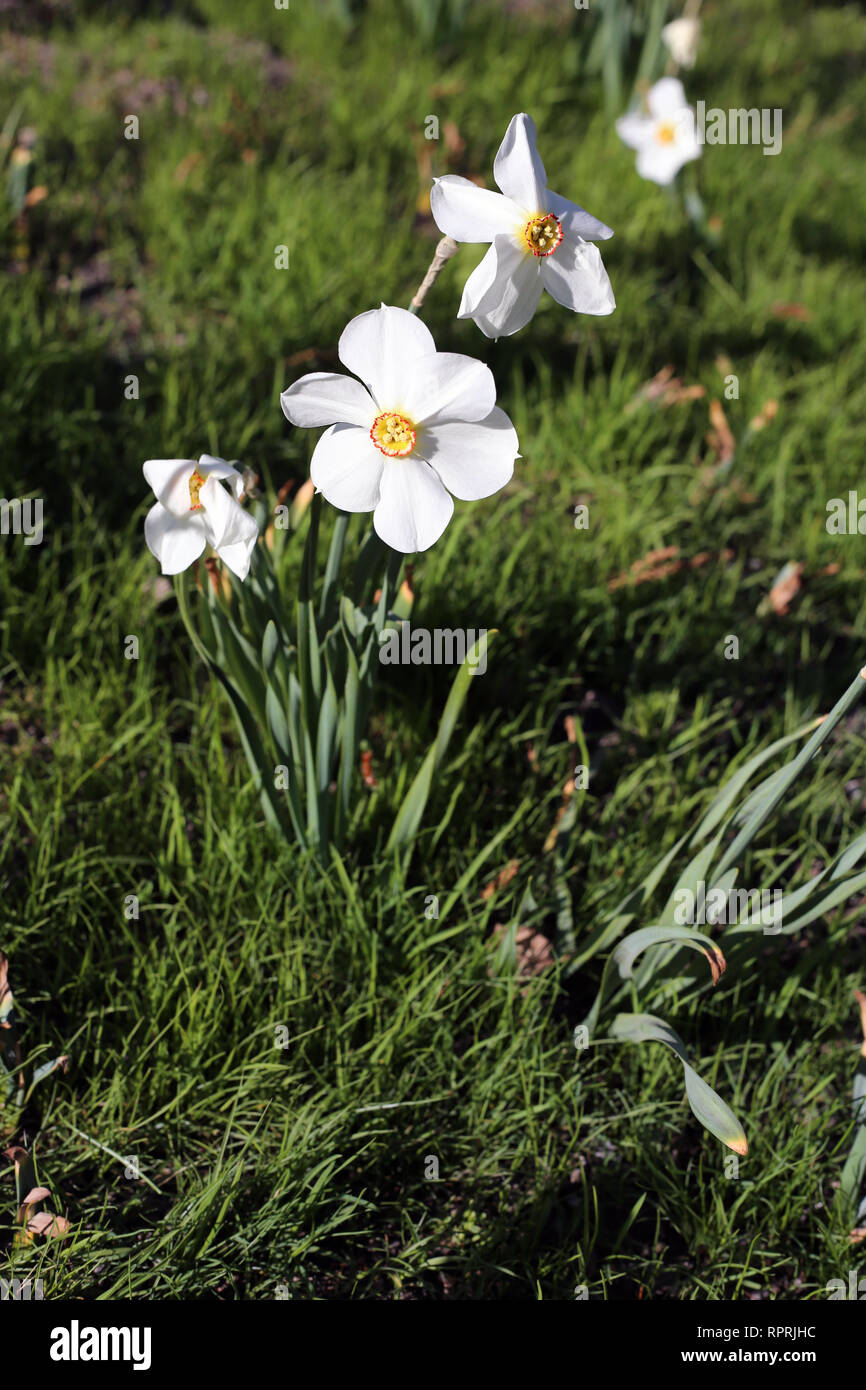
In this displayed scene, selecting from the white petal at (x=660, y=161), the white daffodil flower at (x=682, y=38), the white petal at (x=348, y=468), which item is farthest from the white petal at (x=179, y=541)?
the white daffodil flower at (x=682, y=38)

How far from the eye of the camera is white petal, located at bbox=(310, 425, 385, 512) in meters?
1.13

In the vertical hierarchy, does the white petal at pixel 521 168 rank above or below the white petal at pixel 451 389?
above

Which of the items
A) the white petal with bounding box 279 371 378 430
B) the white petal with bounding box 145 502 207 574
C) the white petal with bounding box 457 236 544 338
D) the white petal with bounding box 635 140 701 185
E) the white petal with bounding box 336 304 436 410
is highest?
the white petal with bounding box 635 140 701 185

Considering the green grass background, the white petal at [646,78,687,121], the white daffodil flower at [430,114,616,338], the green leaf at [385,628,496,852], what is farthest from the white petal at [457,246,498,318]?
the white petal at [646,78,687,121]

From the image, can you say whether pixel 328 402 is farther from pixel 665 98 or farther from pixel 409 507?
pixel 665 98

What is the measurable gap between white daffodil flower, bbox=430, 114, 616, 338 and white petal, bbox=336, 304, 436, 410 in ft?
0.21

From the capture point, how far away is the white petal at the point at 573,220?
3.66ft

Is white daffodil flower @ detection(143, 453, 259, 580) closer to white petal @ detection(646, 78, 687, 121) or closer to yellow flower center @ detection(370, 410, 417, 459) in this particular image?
yellow flower center @ detection(370, 410, 417, 459)

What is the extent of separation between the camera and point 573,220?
1.12 metres

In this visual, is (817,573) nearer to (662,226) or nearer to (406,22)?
(662,226)

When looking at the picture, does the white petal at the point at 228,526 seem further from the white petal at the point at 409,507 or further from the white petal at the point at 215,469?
the white petal at the point at 409,507

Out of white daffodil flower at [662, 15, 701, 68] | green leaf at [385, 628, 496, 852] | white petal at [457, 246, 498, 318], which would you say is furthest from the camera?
white daffodil flower at [662, 15, 701, 68]

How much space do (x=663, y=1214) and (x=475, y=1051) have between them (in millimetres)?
352

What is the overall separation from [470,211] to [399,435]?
239 millimetres
